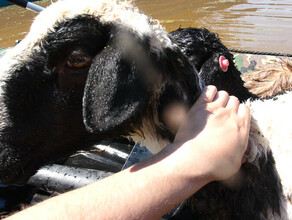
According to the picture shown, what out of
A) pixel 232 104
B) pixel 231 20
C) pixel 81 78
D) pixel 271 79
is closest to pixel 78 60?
pixel 81 78

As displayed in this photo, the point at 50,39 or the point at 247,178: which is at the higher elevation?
the point at 50,39

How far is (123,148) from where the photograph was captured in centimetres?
345

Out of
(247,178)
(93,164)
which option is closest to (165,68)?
(247,178)

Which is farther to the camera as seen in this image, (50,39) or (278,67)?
(278,67)

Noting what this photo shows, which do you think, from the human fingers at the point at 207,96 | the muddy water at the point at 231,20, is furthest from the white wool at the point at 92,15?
the muddy water at the point at 231,20

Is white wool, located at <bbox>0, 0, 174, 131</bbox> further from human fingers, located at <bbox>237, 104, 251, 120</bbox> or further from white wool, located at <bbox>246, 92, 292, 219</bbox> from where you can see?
white wool, located at <bbox>246, 92, 292, 219</bbox>

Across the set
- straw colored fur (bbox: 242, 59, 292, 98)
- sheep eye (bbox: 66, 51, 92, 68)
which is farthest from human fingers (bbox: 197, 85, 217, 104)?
straw colored fur (bbox: 242, 59, 292, 98)

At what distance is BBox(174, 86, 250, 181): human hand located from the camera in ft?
4.38

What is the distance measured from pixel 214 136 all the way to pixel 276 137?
610 millimetres

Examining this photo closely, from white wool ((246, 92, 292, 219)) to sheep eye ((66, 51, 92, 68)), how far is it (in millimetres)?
959

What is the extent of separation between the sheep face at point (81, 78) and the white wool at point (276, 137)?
0.44 m

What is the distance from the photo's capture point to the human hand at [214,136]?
1.33 m

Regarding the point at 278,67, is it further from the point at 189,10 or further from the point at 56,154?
the point at 189,10

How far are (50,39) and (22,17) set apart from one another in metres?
13.1
